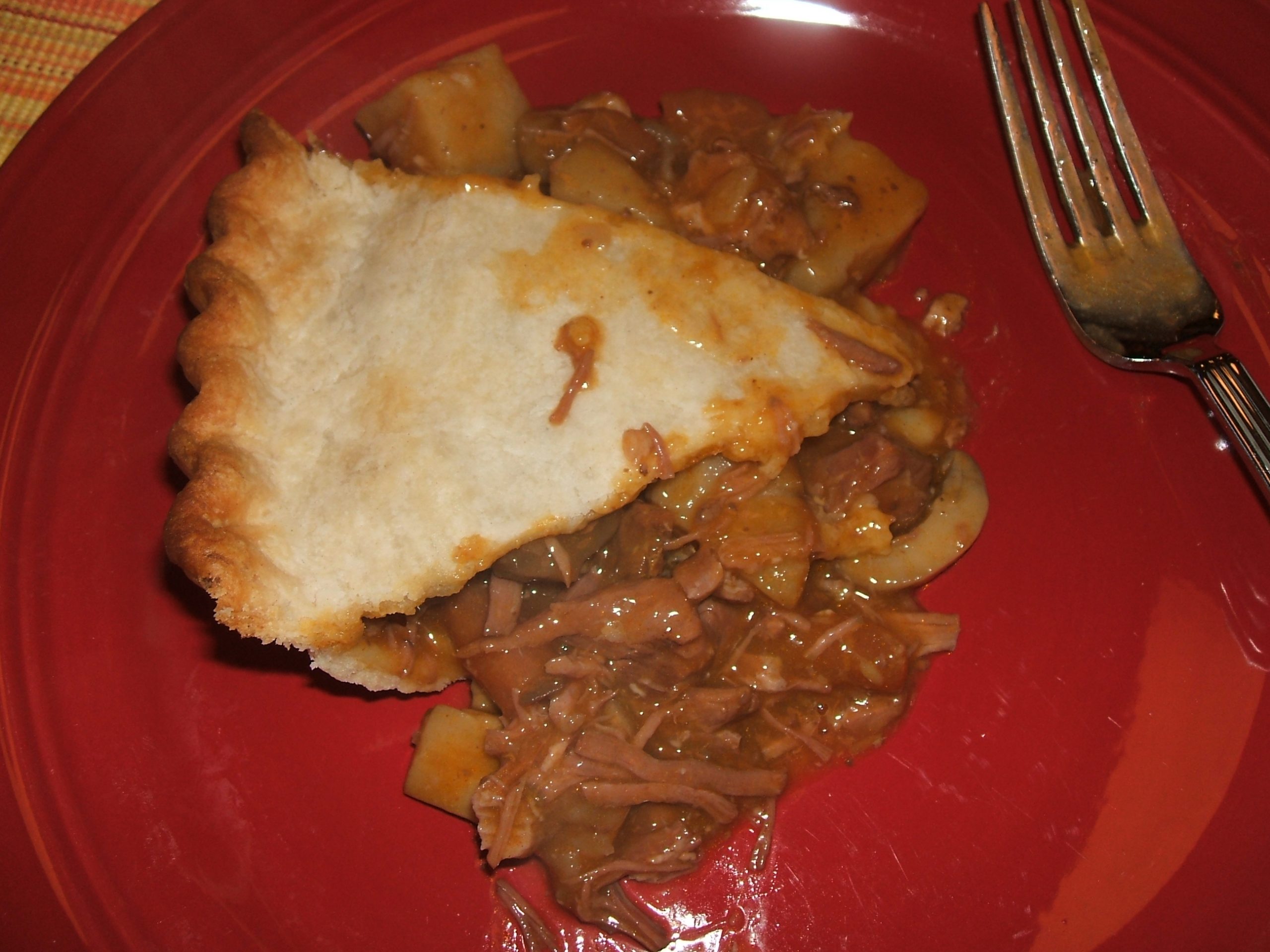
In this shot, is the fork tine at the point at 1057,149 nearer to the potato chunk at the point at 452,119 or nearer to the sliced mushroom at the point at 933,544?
the sliced mushroom at the point at 933,544

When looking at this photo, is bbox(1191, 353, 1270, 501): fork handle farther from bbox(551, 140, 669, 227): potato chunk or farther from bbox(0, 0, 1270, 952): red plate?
bbox(551, 140, 669, 227): potato chunk

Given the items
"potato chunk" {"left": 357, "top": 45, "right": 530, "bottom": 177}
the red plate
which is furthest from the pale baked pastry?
the red plate

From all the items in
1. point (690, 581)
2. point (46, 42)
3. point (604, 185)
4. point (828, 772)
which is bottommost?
point (828, 772)

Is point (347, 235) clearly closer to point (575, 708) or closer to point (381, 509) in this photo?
point (381, 509)

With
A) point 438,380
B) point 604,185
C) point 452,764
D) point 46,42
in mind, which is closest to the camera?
point 438,380

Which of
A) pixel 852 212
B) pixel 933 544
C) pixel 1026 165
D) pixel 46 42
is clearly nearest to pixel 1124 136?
pixel 1026 165

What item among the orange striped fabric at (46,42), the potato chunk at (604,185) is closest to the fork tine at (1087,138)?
the potato chunk at (604,185)

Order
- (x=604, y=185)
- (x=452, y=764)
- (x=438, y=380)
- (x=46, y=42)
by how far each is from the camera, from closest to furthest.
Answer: (x=438, y=380)
(x=452, y=764)
(x=604, y=185)
(x=46, y=42)

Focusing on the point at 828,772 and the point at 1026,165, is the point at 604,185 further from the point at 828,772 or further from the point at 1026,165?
the point at 828,772
